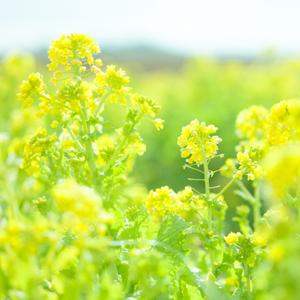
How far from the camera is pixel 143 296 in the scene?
0.88 metres

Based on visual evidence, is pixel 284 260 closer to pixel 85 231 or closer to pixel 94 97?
pixel 85 231

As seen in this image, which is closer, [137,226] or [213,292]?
[213,292]

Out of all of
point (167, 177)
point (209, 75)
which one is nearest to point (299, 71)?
point (209, 75)

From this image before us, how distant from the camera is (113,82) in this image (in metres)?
1.48

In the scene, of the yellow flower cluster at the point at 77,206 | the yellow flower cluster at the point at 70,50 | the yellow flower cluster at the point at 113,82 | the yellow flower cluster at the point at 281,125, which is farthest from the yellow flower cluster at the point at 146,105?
the yellow flower cluster at the point at 77,206

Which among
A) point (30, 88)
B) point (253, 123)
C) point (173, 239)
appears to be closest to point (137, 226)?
point (173, 239)

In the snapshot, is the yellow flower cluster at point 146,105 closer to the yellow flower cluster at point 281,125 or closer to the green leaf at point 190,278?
the yellow flower cluster at point 281,125

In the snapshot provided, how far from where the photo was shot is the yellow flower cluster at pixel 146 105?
136cm

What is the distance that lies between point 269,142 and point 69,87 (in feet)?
3.15

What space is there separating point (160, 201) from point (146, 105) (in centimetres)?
45

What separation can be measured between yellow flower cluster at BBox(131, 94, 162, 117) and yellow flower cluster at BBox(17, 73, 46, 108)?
42 centimetres

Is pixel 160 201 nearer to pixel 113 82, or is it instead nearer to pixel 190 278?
pixel 190 278

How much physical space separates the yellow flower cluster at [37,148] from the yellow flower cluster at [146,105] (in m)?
0.44

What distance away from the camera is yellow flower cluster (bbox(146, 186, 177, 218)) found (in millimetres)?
1442
